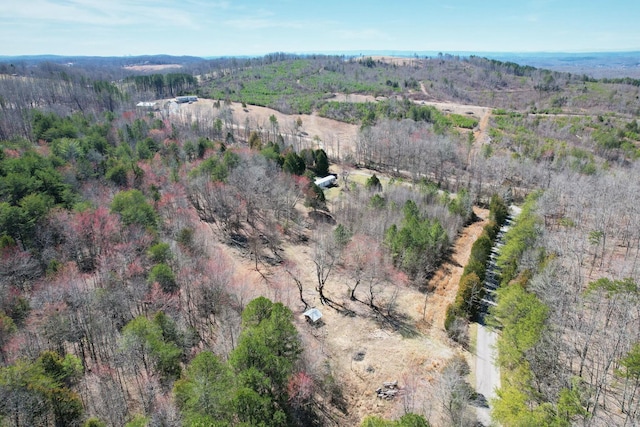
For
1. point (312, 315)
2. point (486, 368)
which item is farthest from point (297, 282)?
point (486, 368)

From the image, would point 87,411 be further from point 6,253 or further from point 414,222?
point 414,222

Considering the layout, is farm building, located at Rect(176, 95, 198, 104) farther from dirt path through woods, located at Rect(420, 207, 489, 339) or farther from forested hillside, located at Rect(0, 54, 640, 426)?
dirt path through woods, located at Rect(420, 207, 489, 339)

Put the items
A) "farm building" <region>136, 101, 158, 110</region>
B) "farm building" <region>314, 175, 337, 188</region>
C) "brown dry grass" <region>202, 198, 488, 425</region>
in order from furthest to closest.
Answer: "farm building" <region>136, 101, 158, 110</region> → "farm building" <region>314, 175, 337, 188</region> → "brown dry grass" <region>202, 198, 488, 425</region>

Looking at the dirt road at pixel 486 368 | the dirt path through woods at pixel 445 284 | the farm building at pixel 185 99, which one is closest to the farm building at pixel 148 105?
the farm building at pixel 185 99

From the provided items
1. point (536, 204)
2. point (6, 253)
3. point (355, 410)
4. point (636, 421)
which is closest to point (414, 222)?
point (536, 204)

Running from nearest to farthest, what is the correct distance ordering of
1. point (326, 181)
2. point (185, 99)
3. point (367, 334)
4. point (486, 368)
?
point (486, 368)
point (367, 334)
point (326, 181)
point (185, 99)

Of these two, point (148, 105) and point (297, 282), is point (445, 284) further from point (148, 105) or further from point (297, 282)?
point (148, 105)

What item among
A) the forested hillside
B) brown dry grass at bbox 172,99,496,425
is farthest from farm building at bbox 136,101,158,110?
brown dry grass at bbox 172,99,496,425

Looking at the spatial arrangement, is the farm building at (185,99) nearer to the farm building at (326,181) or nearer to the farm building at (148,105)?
the farm building at (148,105)
